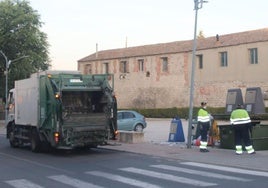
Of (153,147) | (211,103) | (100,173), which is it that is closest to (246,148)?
(153,147)

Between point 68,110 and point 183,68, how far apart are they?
38.8 m

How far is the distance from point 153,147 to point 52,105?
4479 mm

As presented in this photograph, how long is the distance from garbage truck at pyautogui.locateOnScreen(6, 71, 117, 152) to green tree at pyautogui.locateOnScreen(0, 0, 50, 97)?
28847 millimetres

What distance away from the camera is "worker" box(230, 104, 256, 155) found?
628 inches

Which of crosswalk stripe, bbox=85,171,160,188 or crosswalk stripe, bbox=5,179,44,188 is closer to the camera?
crosswalk stripe, bbox=85,171,160,188

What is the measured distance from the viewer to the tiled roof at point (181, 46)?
160 ft

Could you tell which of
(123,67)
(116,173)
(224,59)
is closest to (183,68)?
(224,59)

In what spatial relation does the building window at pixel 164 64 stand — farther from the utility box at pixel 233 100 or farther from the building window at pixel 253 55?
the utility box at pixel 233 100

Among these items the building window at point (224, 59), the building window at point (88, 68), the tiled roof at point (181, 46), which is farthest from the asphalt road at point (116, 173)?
the building window at point (88, 68)

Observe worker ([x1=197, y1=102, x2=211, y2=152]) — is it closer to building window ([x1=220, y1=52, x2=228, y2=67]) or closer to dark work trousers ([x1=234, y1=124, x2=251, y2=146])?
dark work trousers ([x1=234, y1=124, x2=251, y2=146])

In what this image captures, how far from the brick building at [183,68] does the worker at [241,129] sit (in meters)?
31.5

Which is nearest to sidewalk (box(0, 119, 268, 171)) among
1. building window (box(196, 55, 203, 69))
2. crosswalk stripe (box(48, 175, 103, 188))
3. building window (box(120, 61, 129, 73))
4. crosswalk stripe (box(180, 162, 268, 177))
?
crosswalk stripe (box(180, 162, 268, 177))

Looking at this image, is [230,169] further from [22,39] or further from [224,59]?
[224,59]

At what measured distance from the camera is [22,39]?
4769 cm
